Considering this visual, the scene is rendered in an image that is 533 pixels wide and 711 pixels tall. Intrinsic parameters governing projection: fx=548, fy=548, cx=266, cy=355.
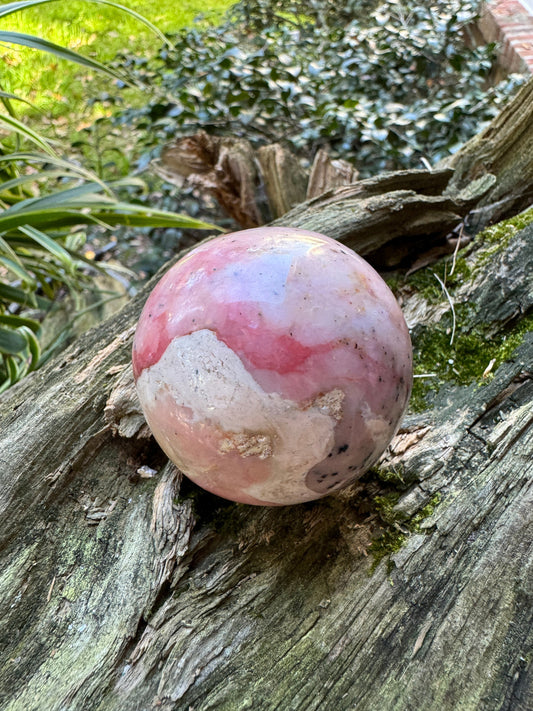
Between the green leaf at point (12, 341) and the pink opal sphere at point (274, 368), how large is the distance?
1.06m

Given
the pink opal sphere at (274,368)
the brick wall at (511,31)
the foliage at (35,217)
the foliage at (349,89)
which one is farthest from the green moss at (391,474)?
the brick wall at (511,31)

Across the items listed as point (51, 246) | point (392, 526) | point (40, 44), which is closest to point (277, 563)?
point (392, 526)

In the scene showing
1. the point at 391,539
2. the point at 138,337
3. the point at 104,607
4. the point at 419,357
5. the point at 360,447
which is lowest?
the point at 104,607

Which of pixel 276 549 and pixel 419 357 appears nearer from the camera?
pixel 276 549

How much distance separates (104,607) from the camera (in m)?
1.19

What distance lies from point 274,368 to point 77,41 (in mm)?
5287

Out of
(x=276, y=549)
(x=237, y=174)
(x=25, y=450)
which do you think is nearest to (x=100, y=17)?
(x=237, y=174)

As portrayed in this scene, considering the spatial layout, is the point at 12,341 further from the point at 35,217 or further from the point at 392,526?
the point at 392,526

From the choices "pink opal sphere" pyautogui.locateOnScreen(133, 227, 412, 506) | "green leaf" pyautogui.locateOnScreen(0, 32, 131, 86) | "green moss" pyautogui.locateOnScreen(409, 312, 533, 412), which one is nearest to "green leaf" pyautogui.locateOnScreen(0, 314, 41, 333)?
"green leaf" pyautogui.locateOnScreen(0, 32, 131, 86)

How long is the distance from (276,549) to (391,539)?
259mm

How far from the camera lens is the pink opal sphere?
994mm

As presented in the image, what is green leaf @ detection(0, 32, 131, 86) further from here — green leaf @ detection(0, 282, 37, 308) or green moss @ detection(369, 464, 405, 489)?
green moss @ detection(369, 464, 405, 489)

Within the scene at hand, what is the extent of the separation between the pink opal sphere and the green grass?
12.7 feet

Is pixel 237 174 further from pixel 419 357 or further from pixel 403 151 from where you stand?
pixel 419 357
